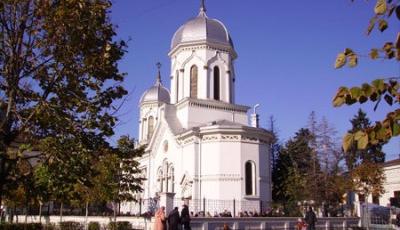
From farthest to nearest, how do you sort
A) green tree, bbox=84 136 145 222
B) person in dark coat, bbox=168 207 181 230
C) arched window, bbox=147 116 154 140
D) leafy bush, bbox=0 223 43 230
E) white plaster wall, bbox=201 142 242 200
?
arched window, bbox=147 116 154 140
white plaster wall, bbox=201 142 242 200
green tree, bbox=84 136 145 222
leafy bush, bbox=0 223 43 230
person in dark coat, bbox=168 207 181 230

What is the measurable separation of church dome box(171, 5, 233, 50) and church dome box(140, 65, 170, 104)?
1507 centimetres

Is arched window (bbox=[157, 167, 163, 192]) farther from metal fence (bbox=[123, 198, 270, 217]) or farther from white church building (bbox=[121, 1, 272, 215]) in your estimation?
metal fence (bbox=[123, 198, 270, 217])

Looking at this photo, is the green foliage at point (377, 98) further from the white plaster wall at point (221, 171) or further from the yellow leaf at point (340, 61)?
the white plaster wall at point (221, 171)

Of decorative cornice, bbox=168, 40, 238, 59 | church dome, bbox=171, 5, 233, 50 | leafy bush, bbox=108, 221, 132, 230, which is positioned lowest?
leafy bush, bbox=108, 221, 132, 230

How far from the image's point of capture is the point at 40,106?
38.4 feet

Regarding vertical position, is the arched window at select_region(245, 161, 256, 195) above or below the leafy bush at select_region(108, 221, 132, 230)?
above

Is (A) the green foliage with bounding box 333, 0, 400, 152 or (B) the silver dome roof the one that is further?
(B) the silver dome roof

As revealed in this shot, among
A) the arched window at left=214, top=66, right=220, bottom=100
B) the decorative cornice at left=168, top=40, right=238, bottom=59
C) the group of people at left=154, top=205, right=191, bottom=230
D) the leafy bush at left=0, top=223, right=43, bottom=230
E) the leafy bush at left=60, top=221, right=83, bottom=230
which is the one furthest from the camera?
the decorative cornice at left=168, top=40, right=238, bottom=59

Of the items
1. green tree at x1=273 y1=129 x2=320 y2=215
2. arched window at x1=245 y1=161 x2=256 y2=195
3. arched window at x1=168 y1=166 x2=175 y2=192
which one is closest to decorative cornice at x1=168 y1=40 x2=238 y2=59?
arched window at x1=168 y1=166 x2=175 y2=192

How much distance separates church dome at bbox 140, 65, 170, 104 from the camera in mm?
53466

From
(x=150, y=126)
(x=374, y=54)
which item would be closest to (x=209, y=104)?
(x=150, y=126)

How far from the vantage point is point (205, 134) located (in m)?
32.7

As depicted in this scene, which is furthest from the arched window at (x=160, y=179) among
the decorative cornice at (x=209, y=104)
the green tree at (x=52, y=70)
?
the green tree at (x=52, y=70)

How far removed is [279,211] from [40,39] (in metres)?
21.7
